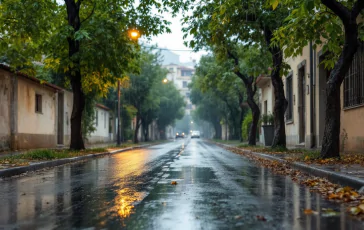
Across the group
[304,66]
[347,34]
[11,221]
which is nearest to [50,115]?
[304,66]

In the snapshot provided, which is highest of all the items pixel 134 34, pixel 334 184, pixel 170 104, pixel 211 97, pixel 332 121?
pixel 134 34

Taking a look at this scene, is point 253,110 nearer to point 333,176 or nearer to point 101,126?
point 333,176

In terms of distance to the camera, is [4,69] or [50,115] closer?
[4,69]

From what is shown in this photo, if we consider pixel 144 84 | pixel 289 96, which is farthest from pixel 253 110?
pixel 144 84

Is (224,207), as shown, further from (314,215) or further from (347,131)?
(347,131)

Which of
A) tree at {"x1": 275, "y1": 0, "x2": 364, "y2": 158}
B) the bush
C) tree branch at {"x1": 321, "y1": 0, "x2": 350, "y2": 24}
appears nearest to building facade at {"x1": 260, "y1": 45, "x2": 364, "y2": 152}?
tree at {"x1": 275, "y1": 0, "x2": 364, "y2": 158}

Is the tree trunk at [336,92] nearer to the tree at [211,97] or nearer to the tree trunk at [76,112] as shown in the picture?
the tree trunk at [76,112]

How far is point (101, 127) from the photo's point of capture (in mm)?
42562

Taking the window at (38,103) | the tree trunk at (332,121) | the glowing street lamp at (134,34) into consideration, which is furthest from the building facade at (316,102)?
the window at (38,103)

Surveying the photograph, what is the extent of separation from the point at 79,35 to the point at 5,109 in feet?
23.0

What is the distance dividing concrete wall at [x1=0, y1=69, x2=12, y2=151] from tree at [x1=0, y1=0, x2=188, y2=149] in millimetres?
1895

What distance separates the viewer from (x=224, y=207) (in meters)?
5.69

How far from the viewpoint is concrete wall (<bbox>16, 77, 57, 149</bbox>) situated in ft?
72.2

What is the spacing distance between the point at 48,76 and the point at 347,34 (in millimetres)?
23042
